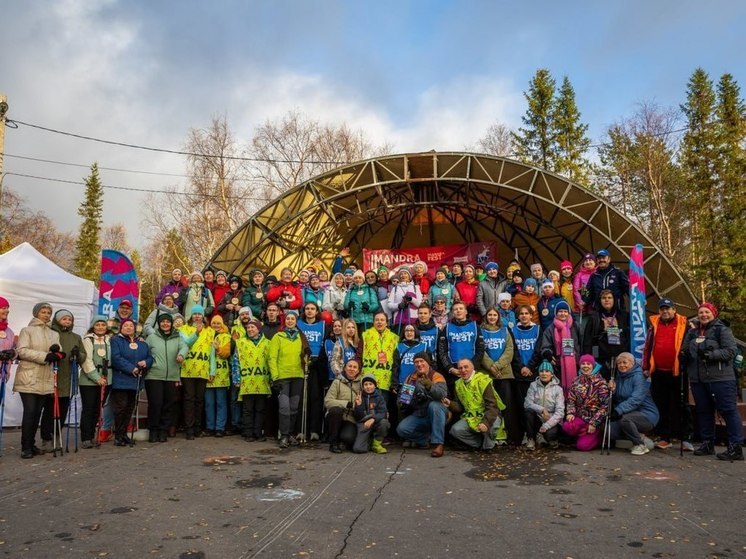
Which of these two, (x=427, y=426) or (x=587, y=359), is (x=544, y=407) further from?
(x=427, y=426)

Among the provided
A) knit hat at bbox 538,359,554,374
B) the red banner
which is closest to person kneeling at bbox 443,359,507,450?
knit hat at bbox 538,359,554,374

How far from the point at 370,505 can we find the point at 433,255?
43.8ft

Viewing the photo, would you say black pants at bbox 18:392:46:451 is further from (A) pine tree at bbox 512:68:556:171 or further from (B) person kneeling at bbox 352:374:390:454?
(A) pine tree at bbox 512:68:556:171

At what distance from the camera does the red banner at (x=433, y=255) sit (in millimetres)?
16859

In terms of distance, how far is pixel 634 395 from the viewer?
6852 mm

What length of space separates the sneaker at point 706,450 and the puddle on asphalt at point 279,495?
4802 mm

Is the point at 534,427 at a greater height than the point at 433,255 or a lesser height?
lesser

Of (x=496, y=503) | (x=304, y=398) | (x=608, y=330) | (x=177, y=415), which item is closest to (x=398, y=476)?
(x=496, y=503)

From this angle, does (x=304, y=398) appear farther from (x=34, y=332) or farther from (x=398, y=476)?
(x=34, y=332)

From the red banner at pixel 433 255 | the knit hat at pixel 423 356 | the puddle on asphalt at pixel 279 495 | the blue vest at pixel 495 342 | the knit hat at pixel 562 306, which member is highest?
the red banner at pixel 433 255

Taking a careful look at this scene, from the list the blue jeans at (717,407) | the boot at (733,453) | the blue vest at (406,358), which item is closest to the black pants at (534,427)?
the blue vest at (406,358)

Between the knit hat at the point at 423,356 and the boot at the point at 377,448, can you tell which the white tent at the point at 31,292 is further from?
the knit hat at the point at 423,356

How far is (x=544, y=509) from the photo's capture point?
4.29 m

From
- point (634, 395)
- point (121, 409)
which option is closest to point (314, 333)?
point (121, 409)
